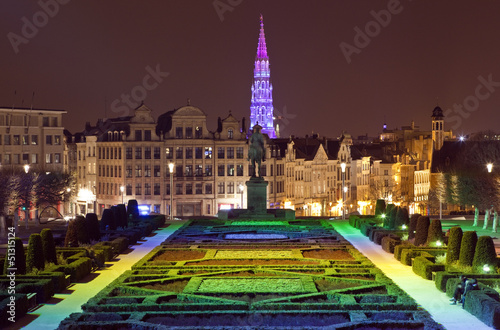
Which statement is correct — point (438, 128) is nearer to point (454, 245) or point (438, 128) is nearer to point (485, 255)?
point (454, 245)

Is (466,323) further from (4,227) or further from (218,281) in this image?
(4,227)

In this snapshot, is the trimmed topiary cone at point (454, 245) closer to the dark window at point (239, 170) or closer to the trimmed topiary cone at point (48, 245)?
the trimmed topiary cone at point (48, 245)

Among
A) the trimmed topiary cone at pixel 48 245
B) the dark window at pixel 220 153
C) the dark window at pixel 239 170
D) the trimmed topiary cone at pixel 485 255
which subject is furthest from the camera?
the dark window at pixel 239 170

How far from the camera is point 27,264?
31312mm

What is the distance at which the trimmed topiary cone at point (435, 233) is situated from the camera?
40.2 m

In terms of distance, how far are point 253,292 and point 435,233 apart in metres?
15.5

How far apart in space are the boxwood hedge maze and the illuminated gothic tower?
135 m

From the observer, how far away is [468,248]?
104 ft

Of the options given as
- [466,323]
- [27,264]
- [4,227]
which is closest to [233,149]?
[4,227]

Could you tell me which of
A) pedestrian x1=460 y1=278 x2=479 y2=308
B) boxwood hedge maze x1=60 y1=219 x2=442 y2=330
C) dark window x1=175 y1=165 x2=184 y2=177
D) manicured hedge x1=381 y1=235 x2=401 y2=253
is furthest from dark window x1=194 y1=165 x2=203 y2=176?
pedestrian x1=460 y1=278 x2=479 y2=308

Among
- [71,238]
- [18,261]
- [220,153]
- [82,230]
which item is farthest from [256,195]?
[220,153]

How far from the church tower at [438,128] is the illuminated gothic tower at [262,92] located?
36.7 metres

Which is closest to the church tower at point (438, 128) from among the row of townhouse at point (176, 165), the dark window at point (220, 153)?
the row of townhouse at point (176, 165)

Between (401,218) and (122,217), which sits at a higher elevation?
(122,217)
